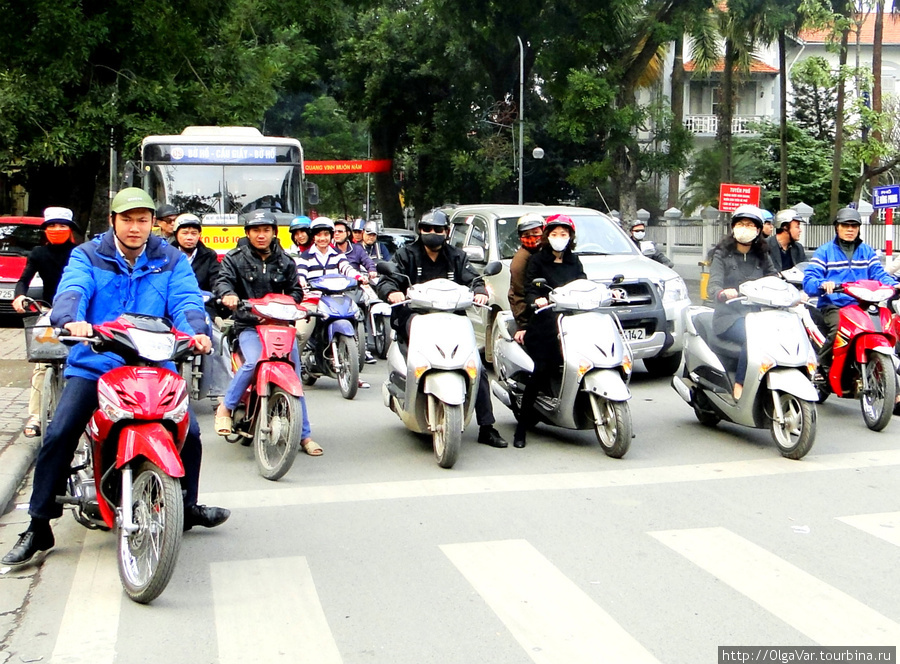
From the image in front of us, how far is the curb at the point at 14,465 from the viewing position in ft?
22.9

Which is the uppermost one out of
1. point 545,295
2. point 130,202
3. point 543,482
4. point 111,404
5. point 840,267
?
point 130,202

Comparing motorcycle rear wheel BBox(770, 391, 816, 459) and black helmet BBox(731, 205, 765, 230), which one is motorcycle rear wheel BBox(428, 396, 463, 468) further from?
black helmet BBox(731, 205, 765, 230)

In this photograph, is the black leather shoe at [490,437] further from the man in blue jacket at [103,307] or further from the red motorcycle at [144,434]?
the red motorcycle at [144,434]

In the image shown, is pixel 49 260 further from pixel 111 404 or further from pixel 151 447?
pixel 151 447

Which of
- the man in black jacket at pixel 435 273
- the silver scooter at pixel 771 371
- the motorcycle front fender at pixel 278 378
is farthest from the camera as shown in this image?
the man in black jacket at pixel 435 273

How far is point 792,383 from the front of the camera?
8023mm

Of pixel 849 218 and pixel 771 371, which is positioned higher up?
pixel 849 218

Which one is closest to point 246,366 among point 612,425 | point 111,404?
point 612,425

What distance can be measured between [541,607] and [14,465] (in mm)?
4251

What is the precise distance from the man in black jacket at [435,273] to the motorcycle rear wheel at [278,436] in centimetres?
144

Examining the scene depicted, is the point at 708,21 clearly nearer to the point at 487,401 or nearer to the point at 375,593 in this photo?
the point at 487,401

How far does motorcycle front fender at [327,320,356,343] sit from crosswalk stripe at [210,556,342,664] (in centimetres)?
590

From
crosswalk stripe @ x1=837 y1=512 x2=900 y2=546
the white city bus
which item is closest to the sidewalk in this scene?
crosswalk stripe @ x1=837 y1=512 x2=900 y2=546

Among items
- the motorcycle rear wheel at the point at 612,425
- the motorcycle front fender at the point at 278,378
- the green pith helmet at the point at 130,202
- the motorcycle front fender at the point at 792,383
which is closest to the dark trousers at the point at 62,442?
the green pith helmet at the point at 130,202
